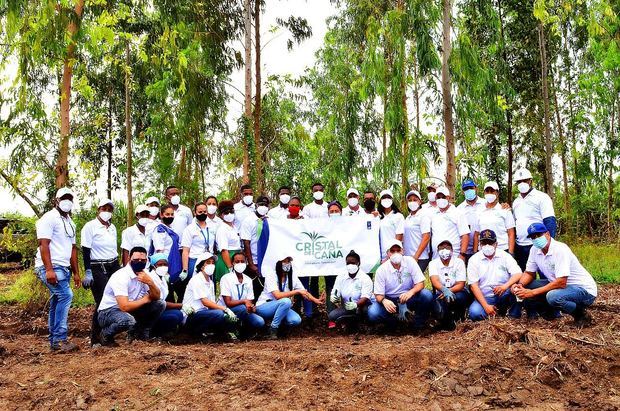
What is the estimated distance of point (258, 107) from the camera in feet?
48.9

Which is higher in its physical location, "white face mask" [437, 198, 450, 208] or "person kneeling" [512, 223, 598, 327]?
"white face mask" [437, 198, 450, 208]

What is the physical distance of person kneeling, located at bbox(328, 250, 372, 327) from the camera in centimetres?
781

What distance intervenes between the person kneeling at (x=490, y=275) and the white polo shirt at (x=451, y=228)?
0.60 m

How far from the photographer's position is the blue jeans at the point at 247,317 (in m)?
7.59

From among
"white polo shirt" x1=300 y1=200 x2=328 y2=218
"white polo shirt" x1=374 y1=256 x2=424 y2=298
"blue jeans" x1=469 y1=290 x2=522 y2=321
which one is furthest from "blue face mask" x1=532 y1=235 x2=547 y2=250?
"white polo shirt" x1=300 y1=200 x2=328 y2=218

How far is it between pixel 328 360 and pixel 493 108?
27.6 feet

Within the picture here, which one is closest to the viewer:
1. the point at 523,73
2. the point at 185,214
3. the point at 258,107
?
the point at 185,214

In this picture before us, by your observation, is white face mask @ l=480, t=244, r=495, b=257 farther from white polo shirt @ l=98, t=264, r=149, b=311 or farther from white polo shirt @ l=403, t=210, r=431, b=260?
white polo shirt @ l=98, t=264, r=149, b=311

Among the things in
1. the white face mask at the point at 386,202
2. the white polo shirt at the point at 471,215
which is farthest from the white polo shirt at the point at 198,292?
the white polo shirt at the point at 471,215

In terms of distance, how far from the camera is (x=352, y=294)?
7910mm

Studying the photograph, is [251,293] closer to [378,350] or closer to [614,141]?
[378,350]

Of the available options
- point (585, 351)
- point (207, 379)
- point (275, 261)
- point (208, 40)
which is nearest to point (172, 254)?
point (275, 261)

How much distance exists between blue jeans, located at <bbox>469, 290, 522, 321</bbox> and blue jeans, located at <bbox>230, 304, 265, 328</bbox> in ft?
8.07

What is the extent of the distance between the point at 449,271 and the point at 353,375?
2656 mm
